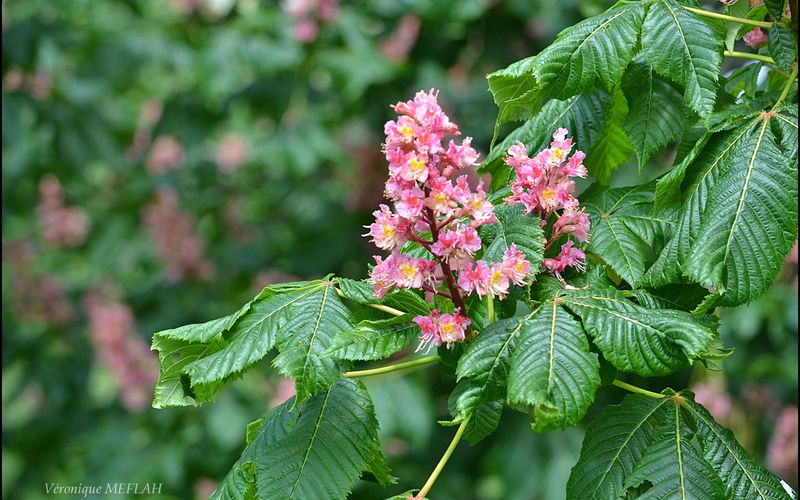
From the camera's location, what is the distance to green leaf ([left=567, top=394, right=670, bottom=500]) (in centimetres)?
100

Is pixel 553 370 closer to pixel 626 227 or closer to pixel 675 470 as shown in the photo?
pixel 675 470

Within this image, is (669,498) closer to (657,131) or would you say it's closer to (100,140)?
(657,131)

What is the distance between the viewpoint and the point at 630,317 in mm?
941

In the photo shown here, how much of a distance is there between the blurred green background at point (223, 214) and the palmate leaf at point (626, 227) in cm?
172

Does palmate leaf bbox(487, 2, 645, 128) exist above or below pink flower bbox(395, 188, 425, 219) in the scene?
above

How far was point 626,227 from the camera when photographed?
1152 millimetres

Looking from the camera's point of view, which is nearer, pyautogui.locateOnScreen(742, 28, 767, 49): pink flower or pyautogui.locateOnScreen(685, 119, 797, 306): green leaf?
pyautogui.locateOnScreen(685, 119, 797, 306): green leaf

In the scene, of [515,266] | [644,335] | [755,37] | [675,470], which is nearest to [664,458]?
[675,470]

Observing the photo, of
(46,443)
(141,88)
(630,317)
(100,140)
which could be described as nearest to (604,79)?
(630,317)

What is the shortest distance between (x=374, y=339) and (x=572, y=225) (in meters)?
0.28

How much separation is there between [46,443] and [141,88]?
2.12m

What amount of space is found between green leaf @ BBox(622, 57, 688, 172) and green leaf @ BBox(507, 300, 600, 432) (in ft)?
0.97

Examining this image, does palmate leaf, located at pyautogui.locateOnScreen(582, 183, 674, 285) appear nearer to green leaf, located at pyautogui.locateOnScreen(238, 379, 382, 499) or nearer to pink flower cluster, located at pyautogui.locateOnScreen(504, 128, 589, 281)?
pink flower cluster, located at pyautogui.locateOnScreen(504, 128, 589, 281)

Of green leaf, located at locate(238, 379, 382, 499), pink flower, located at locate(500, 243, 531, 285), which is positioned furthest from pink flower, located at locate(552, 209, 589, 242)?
green leaf, located at locate(238, 379, 382, 499)
